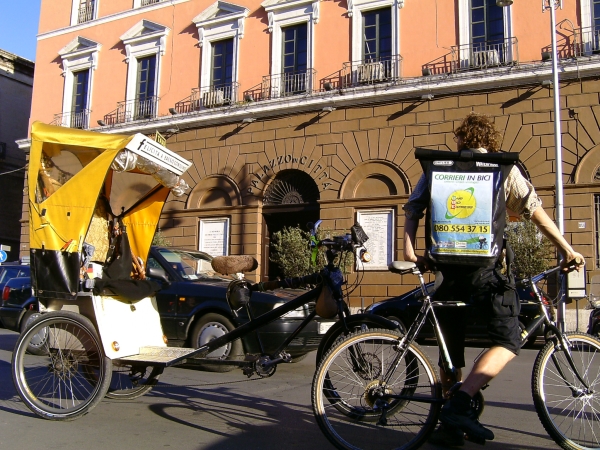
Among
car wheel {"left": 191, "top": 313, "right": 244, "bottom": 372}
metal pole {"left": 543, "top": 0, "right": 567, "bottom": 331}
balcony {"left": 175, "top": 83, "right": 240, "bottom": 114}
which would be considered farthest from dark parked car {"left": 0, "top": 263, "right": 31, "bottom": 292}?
metal pole {"left": 543, "top": 0, "right": 567, "bottom": 331}

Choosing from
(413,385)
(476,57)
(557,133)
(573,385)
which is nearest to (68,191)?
(413,385)

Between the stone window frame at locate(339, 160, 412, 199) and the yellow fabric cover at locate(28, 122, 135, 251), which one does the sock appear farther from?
the stone window frame at locate(339, 160, 412, 199)

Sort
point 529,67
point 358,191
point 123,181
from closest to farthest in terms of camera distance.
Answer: point 123,181, point 529,67, point 358,191

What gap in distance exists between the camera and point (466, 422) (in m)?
3.52

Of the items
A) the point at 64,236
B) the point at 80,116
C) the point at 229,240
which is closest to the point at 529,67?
the point at 229,240

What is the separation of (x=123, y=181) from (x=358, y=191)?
560 inches

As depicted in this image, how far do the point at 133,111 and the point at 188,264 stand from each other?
1700 cm

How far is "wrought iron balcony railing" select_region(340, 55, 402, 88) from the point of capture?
19844mm

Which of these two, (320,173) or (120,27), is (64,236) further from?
(120,27)

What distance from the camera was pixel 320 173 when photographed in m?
20.6

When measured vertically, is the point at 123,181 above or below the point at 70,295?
above

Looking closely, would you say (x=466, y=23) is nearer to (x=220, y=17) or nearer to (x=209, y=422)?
(x=220, y=17)

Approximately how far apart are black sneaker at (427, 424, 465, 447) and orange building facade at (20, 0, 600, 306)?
14360 millimetres

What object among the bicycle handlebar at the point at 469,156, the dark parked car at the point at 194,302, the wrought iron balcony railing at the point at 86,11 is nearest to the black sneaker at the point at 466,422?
the bicycle handlebar at the point at 469,156
